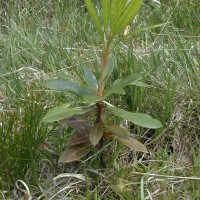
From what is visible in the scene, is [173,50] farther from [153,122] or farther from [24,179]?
[24,179]

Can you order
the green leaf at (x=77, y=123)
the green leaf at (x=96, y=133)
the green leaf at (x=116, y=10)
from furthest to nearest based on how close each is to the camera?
the green leaf at (x=77, y=123) → the green leaf at (x=96, y=133) → the green leaf at (x=116, y=10)

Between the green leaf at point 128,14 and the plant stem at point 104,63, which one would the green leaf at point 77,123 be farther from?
the green leaf at point 128,14

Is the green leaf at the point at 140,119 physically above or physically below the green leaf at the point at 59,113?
below

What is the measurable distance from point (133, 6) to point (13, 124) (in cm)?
53

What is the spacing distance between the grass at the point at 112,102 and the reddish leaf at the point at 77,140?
2.7 inches

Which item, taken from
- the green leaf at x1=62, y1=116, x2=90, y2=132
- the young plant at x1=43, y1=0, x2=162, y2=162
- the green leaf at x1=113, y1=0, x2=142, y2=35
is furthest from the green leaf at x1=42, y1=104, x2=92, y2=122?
the green leaf at x1=113, y1=0, x2=142, y2=35

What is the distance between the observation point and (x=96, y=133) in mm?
1685

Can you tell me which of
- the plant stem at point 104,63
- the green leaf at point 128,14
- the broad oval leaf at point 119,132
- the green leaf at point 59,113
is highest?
the green leaf at point 128,14

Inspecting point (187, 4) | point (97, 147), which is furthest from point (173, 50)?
point (97, 147)

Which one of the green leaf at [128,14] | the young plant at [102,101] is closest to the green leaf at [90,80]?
the young plant at [102,101]

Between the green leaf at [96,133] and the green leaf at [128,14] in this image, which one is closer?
the green leaf at [128,14]

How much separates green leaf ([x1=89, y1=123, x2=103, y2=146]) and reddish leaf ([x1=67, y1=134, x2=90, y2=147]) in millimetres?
46

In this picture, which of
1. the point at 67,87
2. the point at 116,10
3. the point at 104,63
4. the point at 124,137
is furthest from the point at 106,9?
the point at 124,137

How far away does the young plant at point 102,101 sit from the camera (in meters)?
1.57
